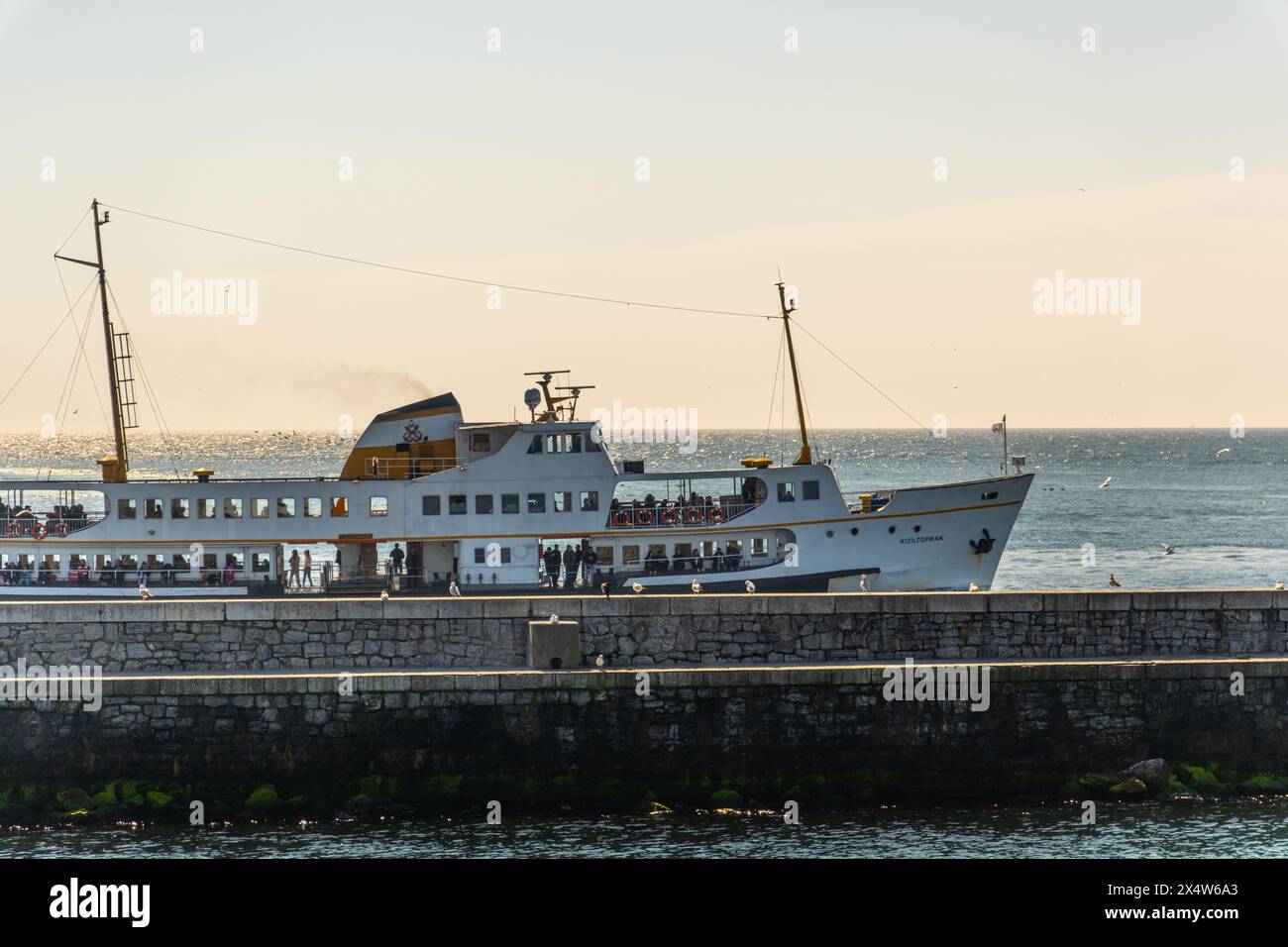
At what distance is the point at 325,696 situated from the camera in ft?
86.7

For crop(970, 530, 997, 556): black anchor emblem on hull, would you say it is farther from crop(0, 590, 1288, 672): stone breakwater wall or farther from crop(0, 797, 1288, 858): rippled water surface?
crop(0, 797, 1288, 858): rippled water surface

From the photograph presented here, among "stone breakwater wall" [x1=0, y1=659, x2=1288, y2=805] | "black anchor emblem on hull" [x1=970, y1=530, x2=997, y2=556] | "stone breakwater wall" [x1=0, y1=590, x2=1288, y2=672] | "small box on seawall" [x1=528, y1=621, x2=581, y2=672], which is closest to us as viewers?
"stone breakwater wall" [x1=0, y1=659, x2=1288, y2=805]

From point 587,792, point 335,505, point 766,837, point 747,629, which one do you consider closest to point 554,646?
point 587,792

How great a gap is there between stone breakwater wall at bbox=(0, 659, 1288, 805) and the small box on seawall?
62 centimetres

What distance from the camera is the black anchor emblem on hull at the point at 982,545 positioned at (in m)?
42.5

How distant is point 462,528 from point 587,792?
14135mm

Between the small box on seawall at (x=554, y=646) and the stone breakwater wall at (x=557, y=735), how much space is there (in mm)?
615

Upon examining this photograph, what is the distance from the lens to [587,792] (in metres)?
26.3

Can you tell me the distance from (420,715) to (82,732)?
18.8 feet

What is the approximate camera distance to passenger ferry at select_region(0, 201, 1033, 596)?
1548 inches

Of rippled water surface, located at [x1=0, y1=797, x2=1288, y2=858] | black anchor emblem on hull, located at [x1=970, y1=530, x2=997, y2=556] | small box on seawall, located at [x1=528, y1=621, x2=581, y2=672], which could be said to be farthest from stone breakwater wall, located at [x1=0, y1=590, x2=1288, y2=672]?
black anchor emblem on hull, located at [x1=970, y1=530, x2=997, y2=556]

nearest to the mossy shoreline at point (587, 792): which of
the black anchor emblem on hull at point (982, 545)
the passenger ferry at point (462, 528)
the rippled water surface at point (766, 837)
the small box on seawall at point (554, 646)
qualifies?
the rippled water surface at point (766, 837)

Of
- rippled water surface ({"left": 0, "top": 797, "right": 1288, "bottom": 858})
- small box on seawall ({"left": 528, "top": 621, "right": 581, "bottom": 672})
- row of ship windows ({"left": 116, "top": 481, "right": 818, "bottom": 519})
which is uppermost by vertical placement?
row of ship windows ({"left": 116, "top": 481, "right": 818, "bottom": 519})

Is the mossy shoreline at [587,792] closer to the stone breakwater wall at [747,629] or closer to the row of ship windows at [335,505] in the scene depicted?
the stone breakwater wall at [747,629]
